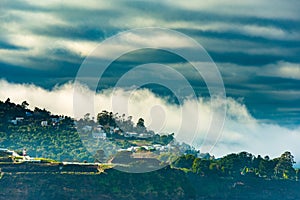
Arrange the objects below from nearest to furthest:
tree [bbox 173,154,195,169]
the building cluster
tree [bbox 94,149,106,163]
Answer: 1. tree [bbox 94,149,106,163]
2. tree [bbox 173,154,195,169]
3. the building cluster

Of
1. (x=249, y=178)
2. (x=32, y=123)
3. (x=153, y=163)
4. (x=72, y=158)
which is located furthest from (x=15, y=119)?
(x=249, y=178)

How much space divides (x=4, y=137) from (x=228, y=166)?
4817cm

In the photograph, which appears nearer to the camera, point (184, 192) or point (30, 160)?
point (30, 160)

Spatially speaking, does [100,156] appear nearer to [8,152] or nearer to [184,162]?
[184,162]

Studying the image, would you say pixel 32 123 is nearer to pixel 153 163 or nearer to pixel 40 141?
pixel 40 141

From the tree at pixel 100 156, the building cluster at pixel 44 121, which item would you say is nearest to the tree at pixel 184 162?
the tree at pixel 100 156

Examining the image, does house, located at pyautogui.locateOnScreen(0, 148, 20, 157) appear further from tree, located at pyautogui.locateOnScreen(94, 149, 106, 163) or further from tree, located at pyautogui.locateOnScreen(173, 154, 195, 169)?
tree, located at pyautogui.locateOnScreen(173, 154, 195, 169)

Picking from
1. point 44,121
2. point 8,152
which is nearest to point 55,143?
point 44,121

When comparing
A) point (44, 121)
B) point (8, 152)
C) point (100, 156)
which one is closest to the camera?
point (8, 152)

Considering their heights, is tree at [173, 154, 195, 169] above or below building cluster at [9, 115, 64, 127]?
below

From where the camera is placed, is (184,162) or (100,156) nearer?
(100,156)

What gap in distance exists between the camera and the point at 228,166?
192 m

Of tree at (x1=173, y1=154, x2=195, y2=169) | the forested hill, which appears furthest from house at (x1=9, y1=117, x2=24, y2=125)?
tree at (x1=173, y1=154, x2=195, y2=169)

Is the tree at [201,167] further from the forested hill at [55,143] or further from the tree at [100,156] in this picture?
the tree at [100,156]
